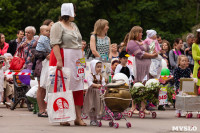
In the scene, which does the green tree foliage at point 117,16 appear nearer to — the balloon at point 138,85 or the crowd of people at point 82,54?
the crowd of people at point 82,54

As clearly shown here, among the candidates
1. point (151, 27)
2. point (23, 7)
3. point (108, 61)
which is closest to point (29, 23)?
point (23, 7)

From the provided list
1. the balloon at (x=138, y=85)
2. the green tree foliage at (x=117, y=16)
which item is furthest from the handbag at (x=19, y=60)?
the green tree foliage at (x=117, y=16)

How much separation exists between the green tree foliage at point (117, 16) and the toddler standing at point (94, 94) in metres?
29.2

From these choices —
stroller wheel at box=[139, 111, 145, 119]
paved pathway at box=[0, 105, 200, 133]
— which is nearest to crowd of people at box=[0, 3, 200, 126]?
stroller wheel at box=[139, 111, 145, 119]

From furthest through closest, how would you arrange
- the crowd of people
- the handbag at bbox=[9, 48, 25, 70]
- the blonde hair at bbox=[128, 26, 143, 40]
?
the handbag at bbox=[9, 48, 25, 70] → the blonde hair at bbox=[128, 26, 143, 40] → the crowd of people

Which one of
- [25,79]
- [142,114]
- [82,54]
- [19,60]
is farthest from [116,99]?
[19,60]

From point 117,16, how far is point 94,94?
107ft

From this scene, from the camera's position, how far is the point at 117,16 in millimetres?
43594

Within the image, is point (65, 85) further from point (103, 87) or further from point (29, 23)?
point (29, 23)

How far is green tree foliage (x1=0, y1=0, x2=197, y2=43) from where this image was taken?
42250 mm

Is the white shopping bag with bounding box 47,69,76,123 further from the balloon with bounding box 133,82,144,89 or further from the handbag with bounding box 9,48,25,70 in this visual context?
the handbag with bounding box 9,48,25,70

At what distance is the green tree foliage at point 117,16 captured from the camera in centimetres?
4225

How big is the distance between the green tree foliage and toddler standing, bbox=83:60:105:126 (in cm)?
2925

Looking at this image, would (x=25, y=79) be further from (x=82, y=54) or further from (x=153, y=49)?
(x=82, y=54)
